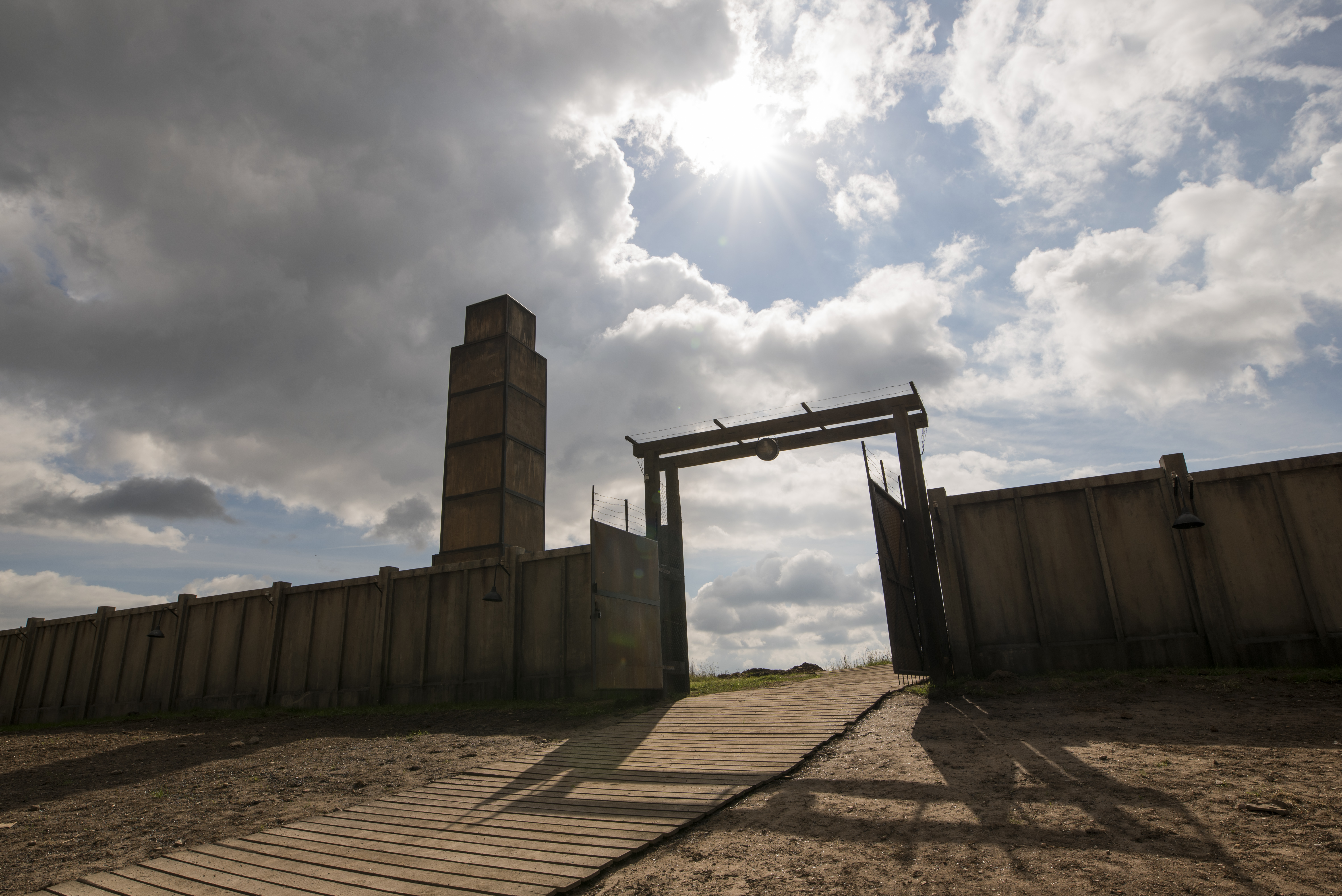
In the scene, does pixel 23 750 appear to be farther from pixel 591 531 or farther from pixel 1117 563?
pixel 1117 563

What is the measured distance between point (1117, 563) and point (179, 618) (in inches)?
835

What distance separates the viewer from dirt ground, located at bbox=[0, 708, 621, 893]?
234 inches

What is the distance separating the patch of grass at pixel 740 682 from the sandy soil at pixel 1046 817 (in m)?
6.19

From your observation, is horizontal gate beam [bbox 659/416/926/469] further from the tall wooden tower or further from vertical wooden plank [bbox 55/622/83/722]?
vertical wooden plank [bbox 55/622/83/722]

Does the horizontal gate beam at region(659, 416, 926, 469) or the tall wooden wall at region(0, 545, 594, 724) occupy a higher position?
the horizontal gate beam at region(659, 416, 926, 469)

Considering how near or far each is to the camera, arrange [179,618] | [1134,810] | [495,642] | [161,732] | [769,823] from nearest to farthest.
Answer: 1. [1134,810]
2. [769,823]
3. [161,732]
4. [495,642]
5. [179,618]

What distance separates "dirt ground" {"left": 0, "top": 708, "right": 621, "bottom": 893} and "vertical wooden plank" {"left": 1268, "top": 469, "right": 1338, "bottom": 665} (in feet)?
32.6

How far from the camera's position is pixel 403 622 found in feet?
51.6

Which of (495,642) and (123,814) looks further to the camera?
(495,642)

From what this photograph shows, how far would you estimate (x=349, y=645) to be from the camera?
16.2 meters

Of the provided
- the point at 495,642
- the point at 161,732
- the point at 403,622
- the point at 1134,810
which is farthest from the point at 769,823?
the point at 161,732

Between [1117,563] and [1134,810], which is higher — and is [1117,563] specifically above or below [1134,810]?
above

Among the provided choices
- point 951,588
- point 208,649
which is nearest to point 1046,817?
point 951,588

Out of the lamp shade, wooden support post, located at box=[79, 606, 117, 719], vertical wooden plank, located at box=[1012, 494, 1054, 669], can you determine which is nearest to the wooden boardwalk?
vertical wooden plank, located at box=[1012, 494, 1054, 669]
